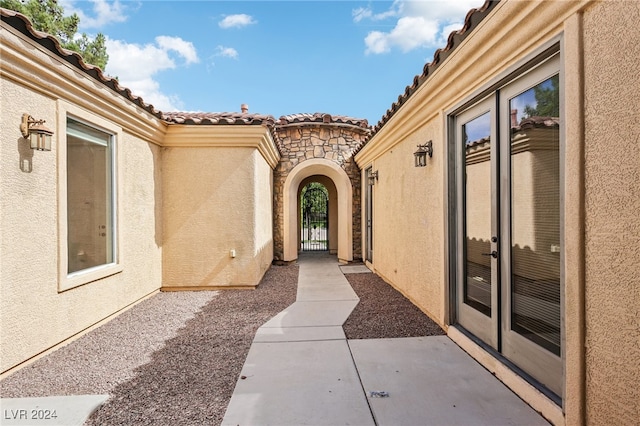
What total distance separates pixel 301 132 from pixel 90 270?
28.5 feet

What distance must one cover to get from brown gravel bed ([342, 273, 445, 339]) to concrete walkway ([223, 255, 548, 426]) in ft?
0.78

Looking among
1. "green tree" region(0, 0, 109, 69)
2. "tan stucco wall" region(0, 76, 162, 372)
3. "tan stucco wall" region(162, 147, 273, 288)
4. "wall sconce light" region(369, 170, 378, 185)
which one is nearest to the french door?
"tan stucco wall" region(162, 147, 273, 288)

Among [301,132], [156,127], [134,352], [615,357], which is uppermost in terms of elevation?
[301,132]

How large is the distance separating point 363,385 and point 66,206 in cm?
476

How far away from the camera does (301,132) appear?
1230cm

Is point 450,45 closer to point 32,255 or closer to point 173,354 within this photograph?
point 173,354

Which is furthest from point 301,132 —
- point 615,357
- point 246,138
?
point 615,357

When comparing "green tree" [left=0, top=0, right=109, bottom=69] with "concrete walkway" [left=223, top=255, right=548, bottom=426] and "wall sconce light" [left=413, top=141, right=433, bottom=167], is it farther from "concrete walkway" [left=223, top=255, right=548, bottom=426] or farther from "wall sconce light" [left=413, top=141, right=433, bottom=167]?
"concrete walkway" [left=223, top=255, right=548, bottom=426]

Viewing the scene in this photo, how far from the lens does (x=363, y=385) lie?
3.45 m

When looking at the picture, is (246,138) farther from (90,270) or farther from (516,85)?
(516,85)

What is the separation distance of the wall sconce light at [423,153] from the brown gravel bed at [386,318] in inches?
109

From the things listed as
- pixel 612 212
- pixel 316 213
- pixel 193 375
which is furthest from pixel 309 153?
pixel 612 212

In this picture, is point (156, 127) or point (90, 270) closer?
point (90, 270)

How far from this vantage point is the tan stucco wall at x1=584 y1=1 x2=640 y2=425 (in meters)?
2.12
